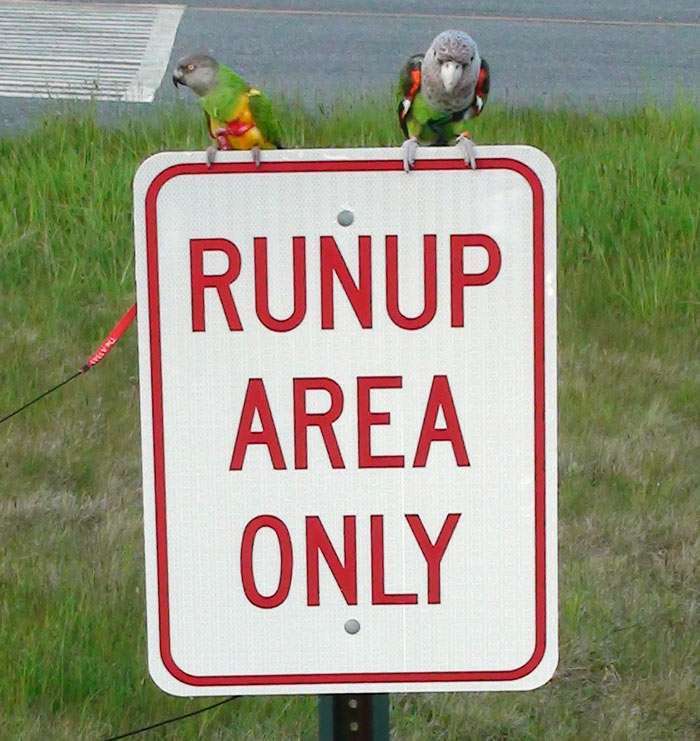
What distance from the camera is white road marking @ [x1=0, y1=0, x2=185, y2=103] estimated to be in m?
8.42

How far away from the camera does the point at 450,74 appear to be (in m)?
3.10

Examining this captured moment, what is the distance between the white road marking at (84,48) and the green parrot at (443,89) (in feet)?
14.8

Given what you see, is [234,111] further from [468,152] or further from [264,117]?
[468,152]

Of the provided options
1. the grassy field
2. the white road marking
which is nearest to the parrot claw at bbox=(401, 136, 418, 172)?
the grassy field

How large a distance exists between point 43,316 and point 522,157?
3755 mm

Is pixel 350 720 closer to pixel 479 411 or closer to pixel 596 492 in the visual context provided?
pixel 479 411

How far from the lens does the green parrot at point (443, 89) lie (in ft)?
10.2

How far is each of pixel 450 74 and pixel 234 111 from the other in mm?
601

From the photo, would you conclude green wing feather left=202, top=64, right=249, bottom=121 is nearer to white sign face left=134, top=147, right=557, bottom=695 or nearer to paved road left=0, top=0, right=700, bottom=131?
white sign face left=134, top=147, right=557, bottom=695

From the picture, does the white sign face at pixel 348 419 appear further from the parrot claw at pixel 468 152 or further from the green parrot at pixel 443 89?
the green parrot at pixel 443 89

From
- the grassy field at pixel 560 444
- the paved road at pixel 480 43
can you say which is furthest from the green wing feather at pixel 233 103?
the paved road at pixel 480 43

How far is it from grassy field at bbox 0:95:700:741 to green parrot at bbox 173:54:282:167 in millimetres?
1087

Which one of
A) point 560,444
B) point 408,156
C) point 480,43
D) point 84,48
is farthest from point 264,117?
point 480,43

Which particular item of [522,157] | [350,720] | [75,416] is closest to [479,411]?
[522,157]
